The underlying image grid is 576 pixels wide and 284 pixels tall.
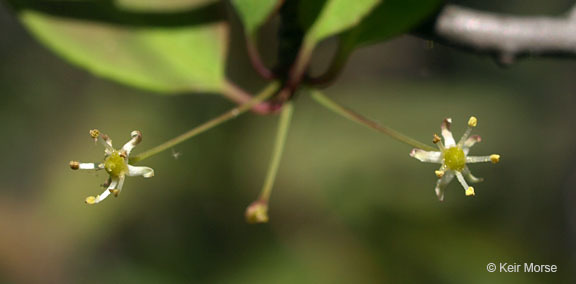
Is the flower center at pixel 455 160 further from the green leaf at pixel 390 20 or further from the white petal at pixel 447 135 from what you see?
the green leaf at pixel 390 20

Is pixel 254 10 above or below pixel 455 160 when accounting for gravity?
above

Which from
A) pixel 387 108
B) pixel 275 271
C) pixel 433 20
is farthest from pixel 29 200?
pixel 433 20

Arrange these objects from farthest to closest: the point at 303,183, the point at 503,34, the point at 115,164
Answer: the point at 303,183 < the point at 503,34 < the point at 115,164

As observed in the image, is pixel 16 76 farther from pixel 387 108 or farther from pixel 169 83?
pixel 169 83

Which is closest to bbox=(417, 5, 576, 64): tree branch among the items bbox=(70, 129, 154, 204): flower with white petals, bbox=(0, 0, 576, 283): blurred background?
bbox=(70, 129, 154, 204): flower with white petals

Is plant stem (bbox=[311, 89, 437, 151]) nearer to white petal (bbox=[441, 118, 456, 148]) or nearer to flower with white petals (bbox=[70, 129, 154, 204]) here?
white petal (bbox=[441, 118, 456, 148])

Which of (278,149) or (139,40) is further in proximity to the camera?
(139,40)

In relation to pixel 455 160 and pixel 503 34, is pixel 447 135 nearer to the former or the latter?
pixel 455 160

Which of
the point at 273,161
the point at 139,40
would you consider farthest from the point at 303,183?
the point at 273,161
